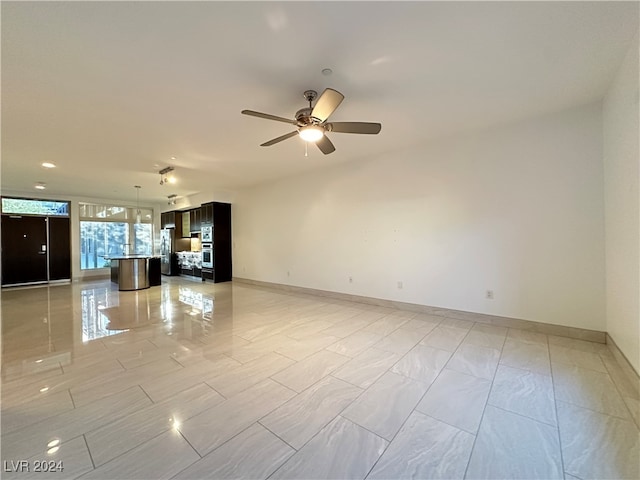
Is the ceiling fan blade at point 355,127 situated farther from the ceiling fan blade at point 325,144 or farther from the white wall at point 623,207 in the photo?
the white wall at point 623,207

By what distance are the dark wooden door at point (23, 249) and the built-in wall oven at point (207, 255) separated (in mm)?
4866

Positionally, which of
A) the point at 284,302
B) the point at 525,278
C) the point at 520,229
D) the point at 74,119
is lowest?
the point at 284,302

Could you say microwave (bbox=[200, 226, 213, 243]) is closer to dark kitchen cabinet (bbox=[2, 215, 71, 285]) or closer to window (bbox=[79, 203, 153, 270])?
window (bbox=[79, 203, 153, 270])

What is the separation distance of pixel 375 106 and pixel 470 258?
256 cm

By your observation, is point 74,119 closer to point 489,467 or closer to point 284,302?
point 284,302

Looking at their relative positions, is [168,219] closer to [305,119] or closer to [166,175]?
[166,175]

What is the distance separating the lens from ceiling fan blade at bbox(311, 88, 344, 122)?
2199 mm

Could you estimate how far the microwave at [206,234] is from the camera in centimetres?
785

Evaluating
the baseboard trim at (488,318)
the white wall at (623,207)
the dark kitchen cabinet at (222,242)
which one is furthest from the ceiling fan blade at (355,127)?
the dark kitchen cabinet at (222,242)

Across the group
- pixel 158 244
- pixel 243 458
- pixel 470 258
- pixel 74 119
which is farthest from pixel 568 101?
pixel 158 244

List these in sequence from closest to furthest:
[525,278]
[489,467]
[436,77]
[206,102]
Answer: [489,467]
[436,77]
[206,102]
[525,278]

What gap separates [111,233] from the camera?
959cm

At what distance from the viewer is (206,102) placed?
114 inches

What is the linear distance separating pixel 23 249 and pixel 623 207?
12.7 m
